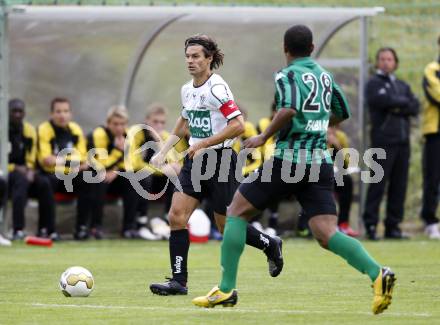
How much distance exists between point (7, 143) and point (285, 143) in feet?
26.9

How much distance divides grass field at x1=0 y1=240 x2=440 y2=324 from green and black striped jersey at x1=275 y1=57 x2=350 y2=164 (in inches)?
45.2

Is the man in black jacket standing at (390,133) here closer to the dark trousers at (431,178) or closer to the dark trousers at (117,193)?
the dark trousers at (431,178)

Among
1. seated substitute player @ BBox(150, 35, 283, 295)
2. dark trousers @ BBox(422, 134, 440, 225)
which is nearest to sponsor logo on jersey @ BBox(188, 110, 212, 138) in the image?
seated substitute player @ BBox(150, 35, 283, 295)

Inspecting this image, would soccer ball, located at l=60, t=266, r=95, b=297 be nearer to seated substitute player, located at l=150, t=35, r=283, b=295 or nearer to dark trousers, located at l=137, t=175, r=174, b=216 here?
seated substitute player, located at l=150, t=35, r=283, b=295

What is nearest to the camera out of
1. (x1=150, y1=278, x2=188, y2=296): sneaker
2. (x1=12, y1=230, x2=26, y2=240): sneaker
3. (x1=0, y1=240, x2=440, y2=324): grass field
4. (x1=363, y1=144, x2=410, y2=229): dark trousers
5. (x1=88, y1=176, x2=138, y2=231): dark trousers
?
(x1=0, y1=240, x2=440, y2=324): grass field

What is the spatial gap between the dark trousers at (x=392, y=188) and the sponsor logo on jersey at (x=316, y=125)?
8467 millimetres

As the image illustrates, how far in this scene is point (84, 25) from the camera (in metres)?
17.4

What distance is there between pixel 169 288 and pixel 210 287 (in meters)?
0.72

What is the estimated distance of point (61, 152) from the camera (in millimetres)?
16250

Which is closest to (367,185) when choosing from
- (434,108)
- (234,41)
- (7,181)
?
(434,108)

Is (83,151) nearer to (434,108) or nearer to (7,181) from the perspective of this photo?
(7,181)

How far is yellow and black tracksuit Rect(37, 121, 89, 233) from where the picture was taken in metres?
16.2

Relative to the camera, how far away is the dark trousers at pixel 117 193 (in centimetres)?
1627

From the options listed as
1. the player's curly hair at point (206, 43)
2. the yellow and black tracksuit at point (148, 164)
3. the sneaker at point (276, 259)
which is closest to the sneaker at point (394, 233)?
the yellow and black tracksuit at point (148, 164)
